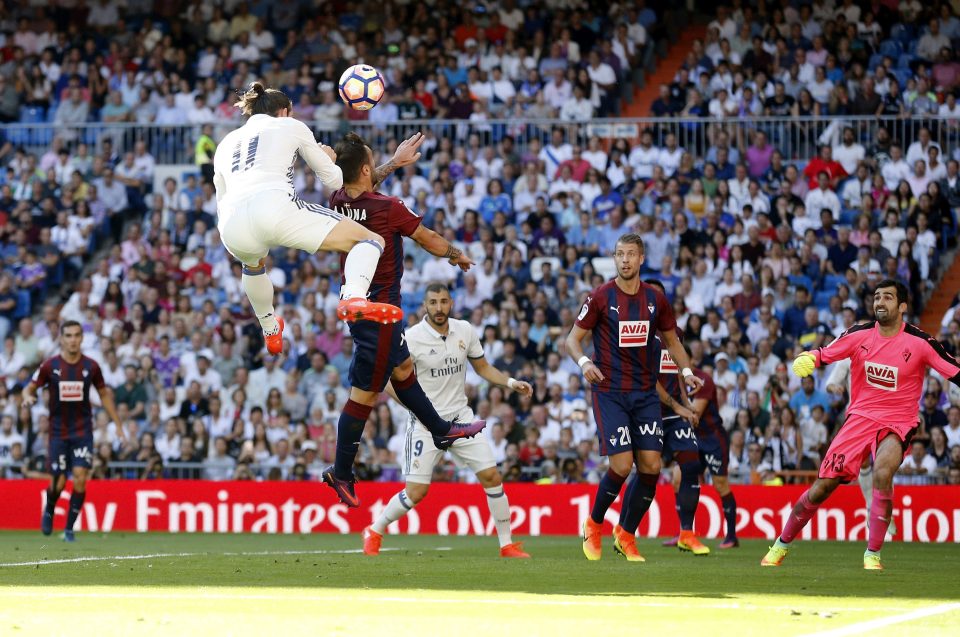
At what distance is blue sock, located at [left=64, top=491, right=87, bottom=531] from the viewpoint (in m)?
17.5

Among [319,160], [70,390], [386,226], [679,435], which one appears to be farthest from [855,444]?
[70,390]

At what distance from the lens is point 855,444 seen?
39.5 feet

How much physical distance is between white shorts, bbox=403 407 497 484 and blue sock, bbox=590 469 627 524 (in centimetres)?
129

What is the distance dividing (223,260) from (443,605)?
1721 cm

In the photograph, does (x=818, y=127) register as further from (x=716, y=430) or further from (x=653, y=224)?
(x=716, y=430)

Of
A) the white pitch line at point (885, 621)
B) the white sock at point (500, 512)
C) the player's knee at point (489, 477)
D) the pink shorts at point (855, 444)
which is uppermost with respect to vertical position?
the pink shorts at point (855, 444)

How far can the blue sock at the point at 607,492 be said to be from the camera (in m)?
12.6

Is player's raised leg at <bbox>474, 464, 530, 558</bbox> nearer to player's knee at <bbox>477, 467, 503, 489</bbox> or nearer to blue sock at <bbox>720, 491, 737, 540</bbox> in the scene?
player's knee at <bbox>477, 467, 503, 489</bbox>

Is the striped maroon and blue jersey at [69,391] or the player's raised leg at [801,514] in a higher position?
the striped maroon and blue jersey at [69,391]

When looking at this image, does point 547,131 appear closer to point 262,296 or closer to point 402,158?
point 402,158

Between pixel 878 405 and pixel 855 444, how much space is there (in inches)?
15.9

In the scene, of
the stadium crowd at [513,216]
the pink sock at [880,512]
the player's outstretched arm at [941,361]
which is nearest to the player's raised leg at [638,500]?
the pink sock at [880,512]

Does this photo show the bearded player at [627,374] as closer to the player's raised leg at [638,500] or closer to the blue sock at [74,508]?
the player's raised leg at [638,500]

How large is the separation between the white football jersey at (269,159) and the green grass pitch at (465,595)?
2611 millimetres
